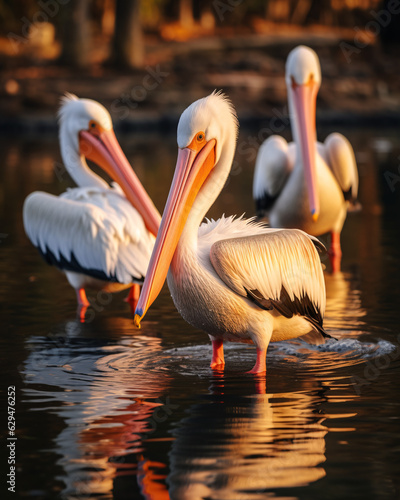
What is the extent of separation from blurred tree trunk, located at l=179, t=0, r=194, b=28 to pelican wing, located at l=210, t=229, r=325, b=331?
34.8 m

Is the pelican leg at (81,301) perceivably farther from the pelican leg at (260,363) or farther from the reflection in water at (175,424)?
the pelican leg at (260,363)

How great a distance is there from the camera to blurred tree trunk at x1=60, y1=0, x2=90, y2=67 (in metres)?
26.9

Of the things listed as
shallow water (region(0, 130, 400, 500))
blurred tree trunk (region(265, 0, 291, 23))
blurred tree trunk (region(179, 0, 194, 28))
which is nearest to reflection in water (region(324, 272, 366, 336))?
shallow water (region(0, 130, 400, 500))

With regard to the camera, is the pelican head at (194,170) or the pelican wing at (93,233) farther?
the pelican wing at (93,233)

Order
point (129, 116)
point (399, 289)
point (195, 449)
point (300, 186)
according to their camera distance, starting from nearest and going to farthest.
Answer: point (195, 449)
point (399, 289)
point (300, 186)
point (129, 116)

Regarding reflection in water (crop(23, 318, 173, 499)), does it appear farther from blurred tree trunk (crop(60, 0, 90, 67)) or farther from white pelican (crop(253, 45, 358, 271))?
blurred tree trunk (crop(60, 0, 90, 67))

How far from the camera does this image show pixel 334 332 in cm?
651

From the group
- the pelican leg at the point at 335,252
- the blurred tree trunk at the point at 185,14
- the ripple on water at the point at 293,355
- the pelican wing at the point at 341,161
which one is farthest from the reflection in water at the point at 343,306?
the blurred tree trunk at the point at 185,14

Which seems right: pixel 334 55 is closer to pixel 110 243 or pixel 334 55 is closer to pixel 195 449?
pixel 110 243

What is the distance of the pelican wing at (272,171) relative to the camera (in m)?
9.57

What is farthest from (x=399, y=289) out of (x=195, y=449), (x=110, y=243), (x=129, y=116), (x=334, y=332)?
(x=129, y=116)

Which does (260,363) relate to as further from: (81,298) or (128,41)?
(128,41)

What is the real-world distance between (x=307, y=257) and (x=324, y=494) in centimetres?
194

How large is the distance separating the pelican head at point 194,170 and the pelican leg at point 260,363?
2.20ft
